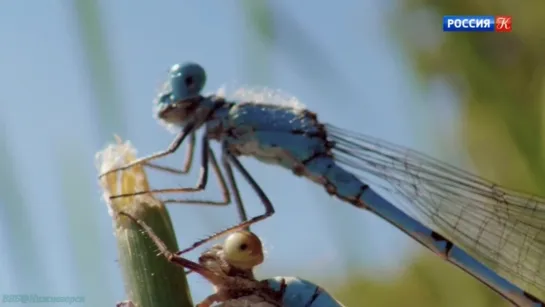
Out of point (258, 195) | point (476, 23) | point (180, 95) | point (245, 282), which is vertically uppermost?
→ point (476, 23)

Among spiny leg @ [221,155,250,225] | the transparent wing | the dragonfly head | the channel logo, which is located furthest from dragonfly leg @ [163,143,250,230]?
the channel logo

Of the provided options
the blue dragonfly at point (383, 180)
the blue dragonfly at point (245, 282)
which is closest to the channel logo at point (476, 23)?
the blue dragonfly at point (383, 180)

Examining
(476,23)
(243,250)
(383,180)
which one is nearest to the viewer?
(243,250)

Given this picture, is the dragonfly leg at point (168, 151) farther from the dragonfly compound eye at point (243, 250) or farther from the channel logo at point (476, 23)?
the channel logo at point (476, 23)

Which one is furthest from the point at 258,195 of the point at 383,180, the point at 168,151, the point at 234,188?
the point at 383,180

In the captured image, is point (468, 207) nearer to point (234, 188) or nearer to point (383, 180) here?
point (383, 180)

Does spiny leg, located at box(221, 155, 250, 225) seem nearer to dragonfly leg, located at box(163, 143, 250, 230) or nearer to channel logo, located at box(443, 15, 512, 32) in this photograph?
dragonfly leg, located at box(163, 143, 250, 230)

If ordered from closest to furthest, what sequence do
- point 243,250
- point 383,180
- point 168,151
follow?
point 243,250 < point 168,151 < point 383,180

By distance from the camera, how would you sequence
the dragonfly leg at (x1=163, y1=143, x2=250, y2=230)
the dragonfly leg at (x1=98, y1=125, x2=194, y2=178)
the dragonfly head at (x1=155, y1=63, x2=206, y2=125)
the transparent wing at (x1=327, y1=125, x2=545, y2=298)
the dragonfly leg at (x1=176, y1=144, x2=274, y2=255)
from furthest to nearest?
the transparent wing at (x1=327, y1=125, x2=545, y2=298)
the dragonfly head at (x1=155, y1=63, x2=206, y2=125)
the dragonfly leg at (x1=163, y1=143, x2=250, y2=230)
the dragonfly leg at (x1=176, y1=144, x2=274, y2=255)
the dragonfly leg at (x1=98, y1=125, x2=194, y2=178)
